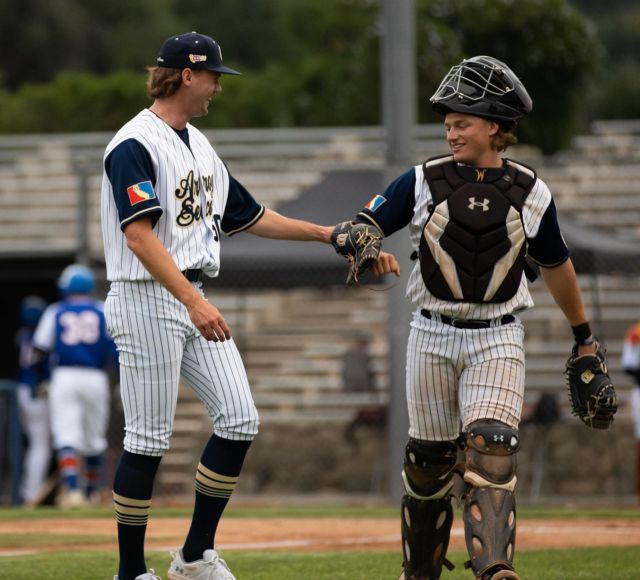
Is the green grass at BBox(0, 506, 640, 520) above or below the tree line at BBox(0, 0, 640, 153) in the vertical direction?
below

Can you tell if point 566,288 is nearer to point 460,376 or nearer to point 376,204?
point 460,376

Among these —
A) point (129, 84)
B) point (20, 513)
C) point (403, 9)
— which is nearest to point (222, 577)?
point (20, 513)

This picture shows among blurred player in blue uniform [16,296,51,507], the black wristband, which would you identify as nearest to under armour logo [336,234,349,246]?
the black wristband

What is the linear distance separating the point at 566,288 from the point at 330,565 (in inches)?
81.6

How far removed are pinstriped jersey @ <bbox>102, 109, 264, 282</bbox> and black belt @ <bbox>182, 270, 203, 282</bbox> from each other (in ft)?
0.09

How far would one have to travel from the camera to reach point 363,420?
14.9 metres

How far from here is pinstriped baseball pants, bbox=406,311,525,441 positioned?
5051mm

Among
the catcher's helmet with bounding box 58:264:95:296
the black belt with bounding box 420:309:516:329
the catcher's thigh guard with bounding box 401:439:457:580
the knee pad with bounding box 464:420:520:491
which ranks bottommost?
the catcher's helmet with bounding box 58:264:95:296

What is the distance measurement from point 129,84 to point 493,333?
22186 millimetres

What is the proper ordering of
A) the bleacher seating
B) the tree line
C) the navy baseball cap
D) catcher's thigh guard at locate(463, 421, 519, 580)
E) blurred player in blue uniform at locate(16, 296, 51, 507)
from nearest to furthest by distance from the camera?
1. catcher's thigh guard at locate(463, 421, 519, 580)
2. the navy baseball cap
3. blurred player in blue uniform at locate(16, 296, 51, 507)
4. the bleacher seating
5. the tree line

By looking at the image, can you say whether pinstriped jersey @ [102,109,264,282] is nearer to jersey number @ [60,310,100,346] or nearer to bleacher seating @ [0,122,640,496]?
jersey number @ [60,310,100,346]

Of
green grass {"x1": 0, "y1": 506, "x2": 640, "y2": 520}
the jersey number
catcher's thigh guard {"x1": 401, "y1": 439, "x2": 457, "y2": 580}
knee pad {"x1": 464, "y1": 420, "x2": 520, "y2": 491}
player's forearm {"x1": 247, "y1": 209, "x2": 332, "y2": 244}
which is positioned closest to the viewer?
knee pad {"x1": 464, "y1": 420, "x2": 520, "y2": 491}

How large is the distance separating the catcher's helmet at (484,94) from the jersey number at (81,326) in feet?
23.5

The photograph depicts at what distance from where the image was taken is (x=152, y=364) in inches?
205
